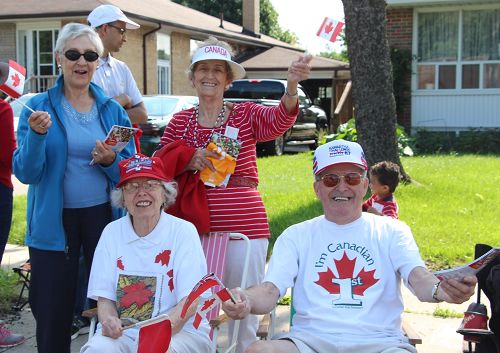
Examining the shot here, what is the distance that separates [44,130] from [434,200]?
6623mm

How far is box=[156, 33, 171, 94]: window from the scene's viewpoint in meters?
24.9

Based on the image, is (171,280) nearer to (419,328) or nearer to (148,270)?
(148,270)

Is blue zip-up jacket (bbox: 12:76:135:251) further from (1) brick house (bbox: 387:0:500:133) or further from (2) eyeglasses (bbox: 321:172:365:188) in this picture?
(1) brick house (bbox: 387:0:500:133)

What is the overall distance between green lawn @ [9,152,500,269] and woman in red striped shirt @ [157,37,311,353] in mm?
2967

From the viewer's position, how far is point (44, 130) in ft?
11.6

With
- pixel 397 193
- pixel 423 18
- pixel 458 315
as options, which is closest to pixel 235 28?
pixel 423 18

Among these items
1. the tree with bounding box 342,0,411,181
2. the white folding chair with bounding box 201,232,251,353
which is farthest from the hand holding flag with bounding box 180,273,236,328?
the tree with bounding box 342,0,411,181

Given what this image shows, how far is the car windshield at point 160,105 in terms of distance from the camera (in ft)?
47.2

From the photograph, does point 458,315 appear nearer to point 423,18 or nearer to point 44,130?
point 44,130

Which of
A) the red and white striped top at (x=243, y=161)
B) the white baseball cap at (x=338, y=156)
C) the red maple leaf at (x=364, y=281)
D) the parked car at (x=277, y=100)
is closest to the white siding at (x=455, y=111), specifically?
the parked car at (x=277, y=100)

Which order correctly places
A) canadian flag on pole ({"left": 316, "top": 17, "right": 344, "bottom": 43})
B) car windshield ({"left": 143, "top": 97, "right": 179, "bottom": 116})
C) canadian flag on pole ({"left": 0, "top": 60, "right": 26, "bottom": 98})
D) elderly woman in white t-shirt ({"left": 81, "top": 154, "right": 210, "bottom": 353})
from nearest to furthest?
1. elderly woman in white t-shirt ({"left": 81, "top": 154, "right": 210, "bottom": 353})
2. canadian flag on pole ({"left": 0, "top": 60, "right": 26, "bottom": 98})
3. canadian flag on pole ({"left": 316, "top": 17, "right": 344, "bottom": 43})
4. car windshield ({"left": 143, "top": 97, "right": 179, "bottom": 116})

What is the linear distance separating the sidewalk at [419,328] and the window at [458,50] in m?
12.9

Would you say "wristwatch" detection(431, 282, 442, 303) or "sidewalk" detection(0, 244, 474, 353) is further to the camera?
"sidewalk" detection(0, 244, 474, 353)

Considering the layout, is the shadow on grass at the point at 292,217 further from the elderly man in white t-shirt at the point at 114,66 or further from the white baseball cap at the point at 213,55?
the white baseball cap at the point at 213,55
